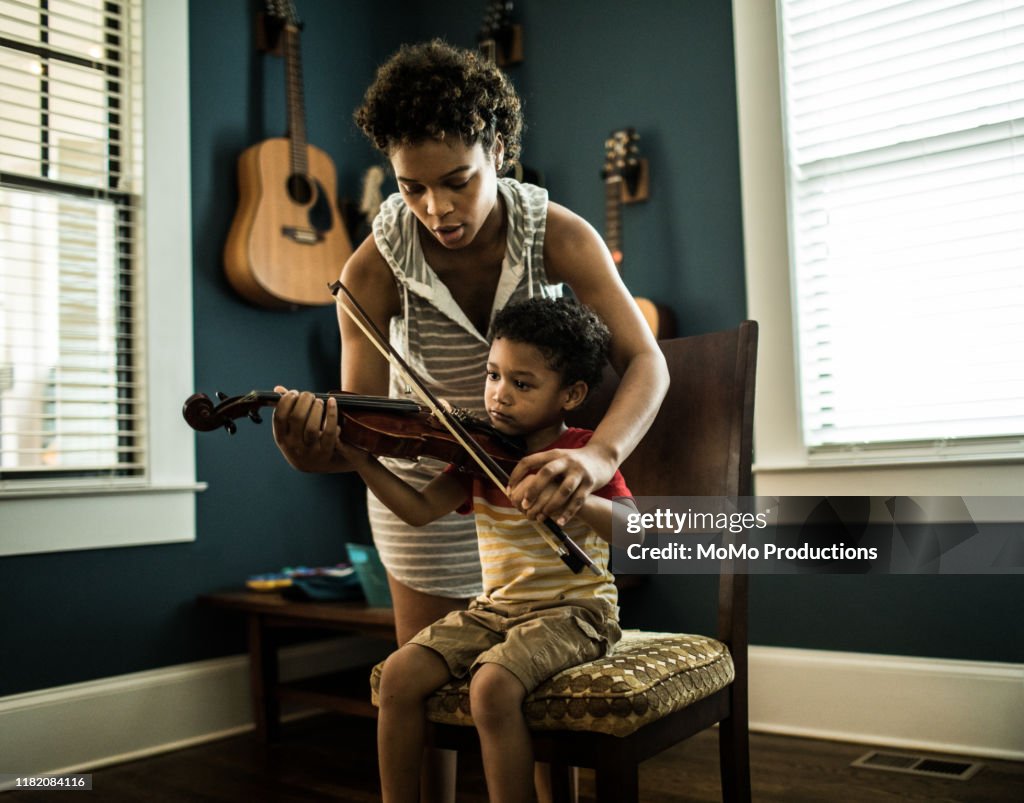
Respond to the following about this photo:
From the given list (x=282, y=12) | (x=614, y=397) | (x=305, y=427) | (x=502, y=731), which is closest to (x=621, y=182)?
(x=282, y=12)

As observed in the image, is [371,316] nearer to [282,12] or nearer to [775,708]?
[775,708]

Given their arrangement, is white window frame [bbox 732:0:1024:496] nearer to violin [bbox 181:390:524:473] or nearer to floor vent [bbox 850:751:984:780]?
floor vent [bbox 850:751:984:780]

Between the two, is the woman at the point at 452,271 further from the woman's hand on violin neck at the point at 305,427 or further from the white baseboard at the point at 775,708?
the white baseboard at the point at 775,708

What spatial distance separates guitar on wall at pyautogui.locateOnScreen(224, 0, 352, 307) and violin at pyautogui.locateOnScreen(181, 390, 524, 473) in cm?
164

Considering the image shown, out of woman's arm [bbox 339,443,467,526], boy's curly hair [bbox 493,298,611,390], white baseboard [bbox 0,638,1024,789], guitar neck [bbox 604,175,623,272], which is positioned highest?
guitar neck [bbox 604,175,623,272]

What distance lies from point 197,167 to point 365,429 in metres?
1.88

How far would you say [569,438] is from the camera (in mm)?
1411

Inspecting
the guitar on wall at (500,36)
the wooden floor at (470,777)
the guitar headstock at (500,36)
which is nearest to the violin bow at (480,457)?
the wooden floor at (470,777)

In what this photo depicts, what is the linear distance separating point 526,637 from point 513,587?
115 mm

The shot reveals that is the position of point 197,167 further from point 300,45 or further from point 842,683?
point 842,683

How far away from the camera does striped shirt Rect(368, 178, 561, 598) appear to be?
5.01 ft

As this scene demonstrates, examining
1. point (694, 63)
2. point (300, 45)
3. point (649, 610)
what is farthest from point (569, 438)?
point (300, 45)

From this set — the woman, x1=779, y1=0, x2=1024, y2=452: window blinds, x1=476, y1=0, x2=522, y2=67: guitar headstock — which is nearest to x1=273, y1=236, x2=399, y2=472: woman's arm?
the woman

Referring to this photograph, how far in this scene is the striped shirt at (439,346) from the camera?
1.53m
